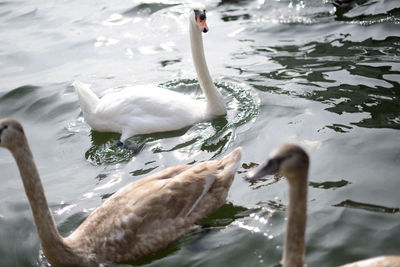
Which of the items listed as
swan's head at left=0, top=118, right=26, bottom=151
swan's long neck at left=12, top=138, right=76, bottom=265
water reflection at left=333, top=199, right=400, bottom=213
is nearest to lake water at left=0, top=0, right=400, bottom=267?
water reflection at left=333, top=199, right=400, bottom=213

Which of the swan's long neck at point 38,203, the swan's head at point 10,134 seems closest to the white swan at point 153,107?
the swan's long neck at point 38,203

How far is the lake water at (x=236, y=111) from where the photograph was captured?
5141mm

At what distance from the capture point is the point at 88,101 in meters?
7.39

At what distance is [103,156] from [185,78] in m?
2.47

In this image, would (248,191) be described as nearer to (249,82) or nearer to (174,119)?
(174,119)

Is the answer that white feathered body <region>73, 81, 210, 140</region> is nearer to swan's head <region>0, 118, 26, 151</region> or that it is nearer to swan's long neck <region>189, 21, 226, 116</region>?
swan's long neck <region>189, 21, 226, 116</region>

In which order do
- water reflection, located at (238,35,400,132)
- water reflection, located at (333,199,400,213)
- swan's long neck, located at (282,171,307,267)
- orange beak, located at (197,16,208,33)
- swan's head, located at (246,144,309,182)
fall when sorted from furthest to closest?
1. water reflection, located at (238,35,400,132)
2. orange beak, located at (197,16,208,33)
3. water reflection, located at (333,199,400,213)
4. swan's long neck, located at (282,171,307,267)
5. swan's head, located at (246,144,309,182)

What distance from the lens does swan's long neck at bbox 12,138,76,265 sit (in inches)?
174

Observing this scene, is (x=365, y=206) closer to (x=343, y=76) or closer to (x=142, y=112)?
(x=142, y=112)

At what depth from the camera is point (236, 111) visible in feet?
25.2

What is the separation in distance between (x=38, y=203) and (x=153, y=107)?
9.24ft

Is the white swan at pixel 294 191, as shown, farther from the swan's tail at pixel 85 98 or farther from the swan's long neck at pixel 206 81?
the swan's tail at pixel 85 98

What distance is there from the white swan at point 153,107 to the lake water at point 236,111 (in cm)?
17

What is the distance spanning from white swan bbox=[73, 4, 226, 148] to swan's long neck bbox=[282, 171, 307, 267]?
145 inches
